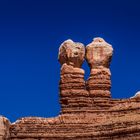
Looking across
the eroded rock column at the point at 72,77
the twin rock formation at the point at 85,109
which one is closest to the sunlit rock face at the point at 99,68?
the twin rock formation at the point at 85,109

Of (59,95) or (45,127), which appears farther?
(59,95)

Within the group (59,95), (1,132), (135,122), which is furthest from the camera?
(59,95)

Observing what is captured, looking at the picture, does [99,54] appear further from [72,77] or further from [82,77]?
[72,77]

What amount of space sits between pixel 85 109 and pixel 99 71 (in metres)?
4.66

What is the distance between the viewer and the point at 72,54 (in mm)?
88125

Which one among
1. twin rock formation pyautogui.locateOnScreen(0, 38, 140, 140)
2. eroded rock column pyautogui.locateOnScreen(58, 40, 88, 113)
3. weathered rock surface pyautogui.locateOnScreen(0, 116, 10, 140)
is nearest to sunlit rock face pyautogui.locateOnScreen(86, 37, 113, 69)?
twin rock formation pyautogui.locateOnScreen(0, 38, 140, 140)

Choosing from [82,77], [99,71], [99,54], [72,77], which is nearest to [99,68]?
[99,71]

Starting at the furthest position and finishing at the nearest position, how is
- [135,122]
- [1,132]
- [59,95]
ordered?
1. [59,95]
2. [1,132]
3. [135,122]

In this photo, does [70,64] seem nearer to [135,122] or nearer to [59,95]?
[59,95]

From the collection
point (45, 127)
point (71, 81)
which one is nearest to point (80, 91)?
point (71, 81)

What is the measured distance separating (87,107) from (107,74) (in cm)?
433

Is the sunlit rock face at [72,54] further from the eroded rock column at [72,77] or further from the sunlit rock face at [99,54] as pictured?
the sunlit rock face at [99,54]

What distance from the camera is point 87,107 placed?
281 feet

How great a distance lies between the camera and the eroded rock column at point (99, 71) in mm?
86688
